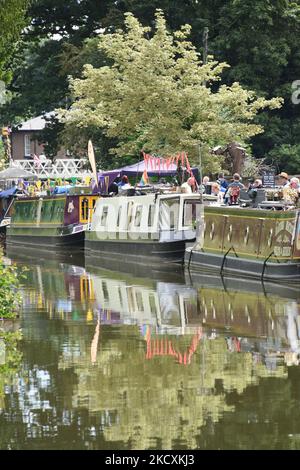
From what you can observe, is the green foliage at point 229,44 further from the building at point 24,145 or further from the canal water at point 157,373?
the building at point 24,145

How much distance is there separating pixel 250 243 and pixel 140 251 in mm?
7366

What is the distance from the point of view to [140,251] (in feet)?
112

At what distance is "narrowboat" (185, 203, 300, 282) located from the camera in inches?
990

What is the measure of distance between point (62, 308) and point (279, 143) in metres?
29.3

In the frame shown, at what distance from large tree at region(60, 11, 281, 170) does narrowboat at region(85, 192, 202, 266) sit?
4.08 metres

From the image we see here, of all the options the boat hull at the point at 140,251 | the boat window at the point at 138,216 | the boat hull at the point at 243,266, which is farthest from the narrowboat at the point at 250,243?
the boat window at the point at 138,216

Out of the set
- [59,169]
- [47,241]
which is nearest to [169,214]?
[47,241]

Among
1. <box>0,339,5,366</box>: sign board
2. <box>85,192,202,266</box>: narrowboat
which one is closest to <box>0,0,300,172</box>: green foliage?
<box>85,192,202,266</box>: narrowboat

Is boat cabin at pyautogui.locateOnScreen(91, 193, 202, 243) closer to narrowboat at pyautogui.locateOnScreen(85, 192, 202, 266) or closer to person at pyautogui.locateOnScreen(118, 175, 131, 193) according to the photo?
narrowboat at pyautogui.locateOnScreen(85, 192, 202, 266)

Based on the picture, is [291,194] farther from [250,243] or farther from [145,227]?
[145,227]

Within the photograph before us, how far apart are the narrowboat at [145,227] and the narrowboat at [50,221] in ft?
11.2

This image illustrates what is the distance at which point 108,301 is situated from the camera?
23188mm

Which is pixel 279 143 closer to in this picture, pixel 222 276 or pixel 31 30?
pixel 31 30

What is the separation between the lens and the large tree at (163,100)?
132ft
